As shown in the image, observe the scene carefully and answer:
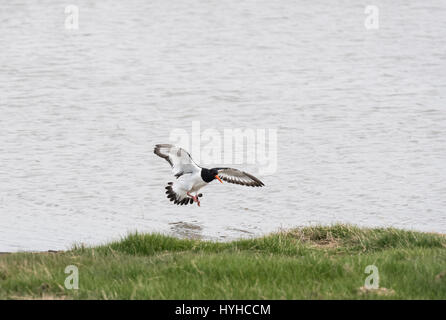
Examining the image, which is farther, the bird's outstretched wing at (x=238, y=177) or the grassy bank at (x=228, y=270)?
the bird's outstretched wing at (x=238, y=177)

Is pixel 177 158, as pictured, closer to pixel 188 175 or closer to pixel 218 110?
pixel 188 175

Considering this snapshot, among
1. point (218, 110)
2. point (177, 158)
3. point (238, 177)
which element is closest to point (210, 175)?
point (238, 177)

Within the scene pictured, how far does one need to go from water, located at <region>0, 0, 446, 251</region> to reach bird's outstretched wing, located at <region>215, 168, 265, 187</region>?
700 millimetres

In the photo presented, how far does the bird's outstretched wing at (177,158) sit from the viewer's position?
494 inches

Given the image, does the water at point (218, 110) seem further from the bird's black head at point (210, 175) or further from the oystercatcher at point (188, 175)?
the bird's black head at point (210, 175)

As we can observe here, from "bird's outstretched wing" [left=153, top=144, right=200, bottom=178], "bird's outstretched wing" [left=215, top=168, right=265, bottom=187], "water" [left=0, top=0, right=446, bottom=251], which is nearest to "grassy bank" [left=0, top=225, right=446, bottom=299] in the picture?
"water" [left=0, top=0, right=446, bottom=251]

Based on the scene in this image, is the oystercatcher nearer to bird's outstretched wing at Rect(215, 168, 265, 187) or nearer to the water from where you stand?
bird's outstretched wing at Rect(215, 168, 265, 187)

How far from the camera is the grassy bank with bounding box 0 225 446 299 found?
7172 mm

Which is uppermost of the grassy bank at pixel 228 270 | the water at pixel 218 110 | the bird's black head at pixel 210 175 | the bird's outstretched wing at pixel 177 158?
the water at pixel 218 110

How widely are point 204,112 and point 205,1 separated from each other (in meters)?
14.5

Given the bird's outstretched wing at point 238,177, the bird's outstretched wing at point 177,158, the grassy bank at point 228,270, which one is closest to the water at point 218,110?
the bird's outstretched wing at point 238,177

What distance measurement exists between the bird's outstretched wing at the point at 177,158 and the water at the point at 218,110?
2.74ft

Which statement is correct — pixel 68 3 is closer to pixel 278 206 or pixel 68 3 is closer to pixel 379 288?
pixel 278 206

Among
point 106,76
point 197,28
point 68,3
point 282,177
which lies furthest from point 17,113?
point 68,3
